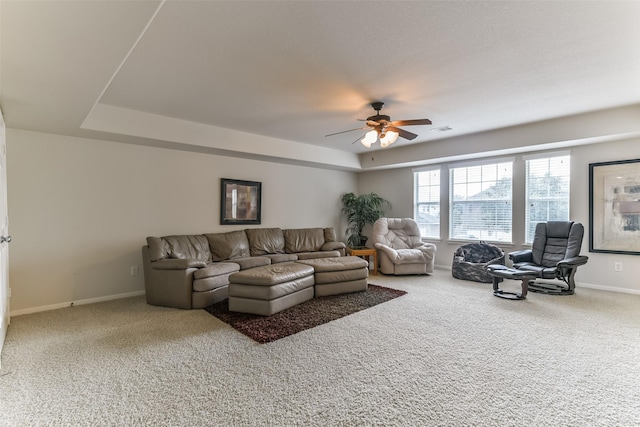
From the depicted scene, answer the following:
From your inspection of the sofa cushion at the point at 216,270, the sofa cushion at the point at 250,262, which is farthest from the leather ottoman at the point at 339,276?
the sofa cushion at the point at 216,270

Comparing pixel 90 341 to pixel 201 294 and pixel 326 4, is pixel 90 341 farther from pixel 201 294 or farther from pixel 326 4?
pixel 326 4

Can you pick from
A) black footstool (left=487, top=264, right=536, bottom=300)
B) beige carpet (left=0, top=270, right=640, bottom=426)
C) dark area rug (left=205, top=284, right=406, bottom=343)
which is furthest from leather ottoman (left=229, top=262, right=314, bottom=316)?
black footstool (left=487, top=264, right=536, bottom=300)

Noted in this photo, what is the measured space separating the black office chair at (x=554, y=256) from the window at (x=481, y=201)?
2.29ft

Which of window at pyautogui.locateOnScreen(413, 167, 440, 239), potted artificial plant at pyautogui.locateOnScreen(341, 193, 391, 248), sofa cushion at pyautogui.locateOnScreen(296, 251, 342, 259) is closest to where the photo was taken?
sofa cushion at pyautogui.locateOnScreen(296, 251, 342, 259)

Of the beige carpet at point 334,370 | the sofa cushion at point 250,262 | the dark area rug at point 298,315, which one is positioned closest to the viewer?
the beige carpet at point 334,370

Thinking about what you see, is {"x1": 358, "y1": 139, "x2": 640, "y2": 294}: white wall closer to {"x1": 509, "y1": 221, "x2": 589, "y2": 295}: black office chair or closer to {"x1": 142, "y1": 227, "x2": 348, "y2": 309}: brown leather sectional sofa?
{"x1": 509, "y1": 221, "x2": 589, "y2": 295}: black office chair

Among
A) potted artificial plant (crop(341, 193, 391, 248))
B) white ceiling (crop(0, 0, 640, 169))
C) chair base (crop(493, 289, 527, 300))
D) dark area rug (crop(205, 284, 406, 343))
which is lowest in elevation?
dark area rug (crop(205, 284, 406, 343))

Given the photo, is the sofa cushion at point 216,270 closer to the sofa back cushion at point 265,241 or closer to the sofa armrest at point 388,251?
the sofa back cushion at point 265,241

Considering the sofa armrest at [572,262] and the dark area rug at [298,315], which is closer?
the dark area rug at [298,315]

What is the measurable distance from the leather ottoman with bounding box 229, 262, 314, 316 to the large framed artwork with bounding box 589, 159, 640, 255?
15.3ft

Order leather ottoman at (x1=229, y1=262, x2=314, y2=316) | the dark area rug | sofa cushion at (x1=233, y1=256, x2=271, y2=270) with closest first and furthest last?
the dark area rug → leather ottoman at (x1=229, y1=262, x2=314, y2=316) → sofa cushion at (x1=233, y1=256, x2=271, y2=270)

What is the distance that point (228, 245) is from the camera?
5.07m

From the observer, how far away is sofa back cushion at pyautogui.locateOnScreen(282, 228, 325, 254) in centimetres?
605

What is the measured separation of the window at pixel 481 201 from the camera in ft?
18.7
